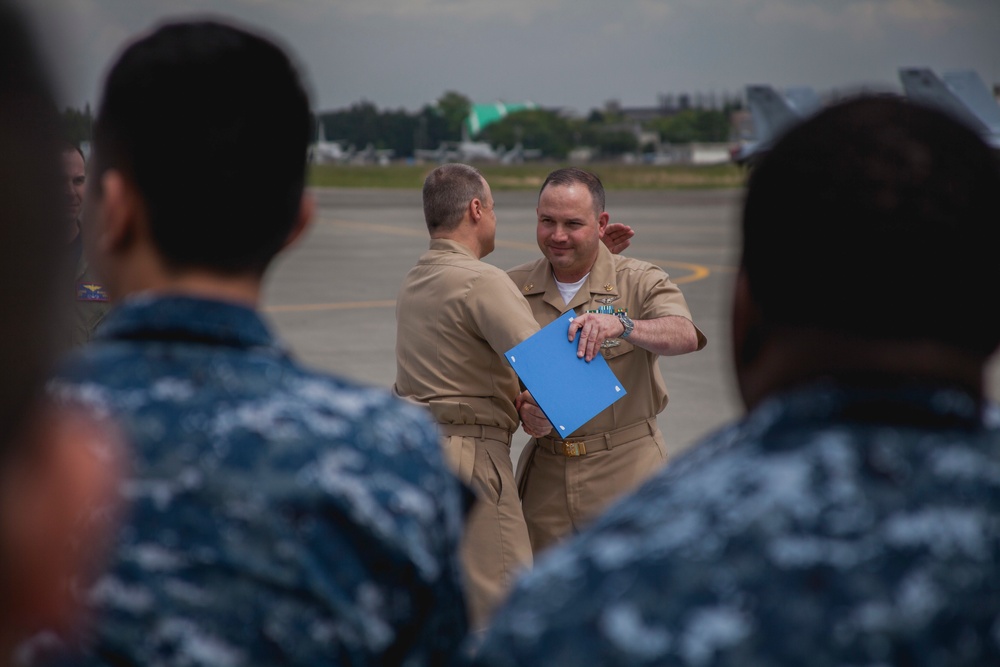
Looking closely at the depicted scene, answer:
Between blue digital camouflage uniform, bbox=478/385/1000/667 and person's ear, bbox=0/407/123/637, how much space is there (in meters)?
0.41

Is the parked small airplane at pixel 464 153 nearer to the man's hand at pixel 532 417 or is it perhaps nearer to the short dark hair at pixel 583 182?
the short dark hair at pixel 583 182

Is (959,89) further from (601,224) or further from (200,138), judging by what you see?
(200,138)

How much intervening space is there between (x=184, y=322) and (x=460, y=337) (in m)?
2.63

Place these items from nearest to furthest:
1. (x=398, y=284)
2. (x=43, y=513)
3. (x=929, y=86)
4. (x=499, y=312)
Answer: (x=43, y=513) < (x=499, y=312) < (x=398, y=284) < (x=929, y=86)

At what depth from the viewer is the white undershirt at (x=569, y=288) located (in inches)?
173

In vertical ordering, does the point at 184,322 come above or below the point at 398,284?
above

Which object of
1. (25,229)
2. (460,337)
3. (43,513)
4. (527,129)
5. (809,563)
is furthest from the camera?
(527,129)

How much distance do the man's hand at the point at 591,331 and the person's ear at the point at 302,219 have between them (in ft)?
7.41

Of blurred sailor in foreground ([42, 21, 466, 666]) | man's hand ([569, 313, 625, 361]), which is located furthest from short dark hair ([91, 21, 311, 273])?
man's hand ([569, 313, 625, 361])

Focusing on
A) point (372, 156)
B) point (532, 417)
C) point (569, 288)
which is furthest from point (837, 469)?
point (372, 156)

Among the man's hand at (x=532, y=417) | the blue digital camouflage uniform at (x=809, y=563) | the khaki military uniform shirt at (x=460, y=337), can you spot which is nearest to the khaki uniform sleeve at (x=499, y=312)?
the khaki military uniform shirt at (x=460, y=337)

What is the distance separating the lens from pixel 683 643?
40.1 inches

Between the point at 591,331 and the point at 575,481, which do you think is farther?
the point at 575,481

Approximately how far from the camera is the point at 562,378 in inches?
144
